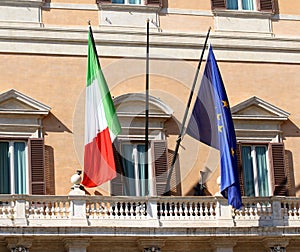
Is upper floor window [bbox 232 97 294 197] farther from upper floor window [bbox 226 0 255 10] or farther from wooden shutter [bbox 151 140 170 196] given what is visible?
upper floor window [bbox 226 0 255 10]

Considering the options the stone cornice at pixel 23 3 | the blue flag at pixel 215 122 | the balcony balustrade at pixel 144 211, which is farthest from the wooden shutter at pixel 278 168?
the stone cornice at pixel 23 3

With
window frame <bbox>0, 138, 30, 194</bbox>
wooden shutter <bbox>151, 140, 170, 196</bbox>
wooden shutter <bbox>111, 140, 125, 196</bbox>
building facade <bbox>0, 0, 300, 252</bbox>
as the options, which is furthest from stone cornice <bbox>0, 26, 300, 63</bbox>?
wooden shutter <bbox>111, 140, 125, 196</bbox>

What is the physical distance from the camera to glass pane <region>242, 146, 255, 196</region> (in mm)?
31891

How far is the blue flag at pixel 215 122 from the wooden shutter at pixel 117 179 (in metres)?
1.94

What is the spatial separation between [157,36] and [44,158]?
15.4 ft

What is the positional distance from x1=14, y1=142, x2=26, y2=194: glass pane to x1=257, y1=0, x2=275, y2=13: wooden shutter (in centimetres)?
786

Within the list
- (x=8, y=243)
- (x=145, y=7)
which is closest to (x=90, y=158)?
(x=8, y=243)

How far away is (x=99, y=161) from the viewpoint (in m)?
29.5

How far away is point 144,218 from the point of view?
29.4 m

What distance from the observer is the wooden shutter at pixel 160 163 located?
102 feet

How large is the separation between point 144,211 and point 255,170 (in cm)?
397

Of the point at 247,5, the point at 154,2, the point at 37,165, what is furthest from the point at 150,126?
the point at 247,5

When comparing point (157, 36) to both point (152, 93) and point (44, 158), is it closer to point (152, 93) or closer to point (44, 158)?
point (152, 93)

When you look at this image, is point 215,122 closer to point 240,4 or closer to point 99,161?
point 99,161
